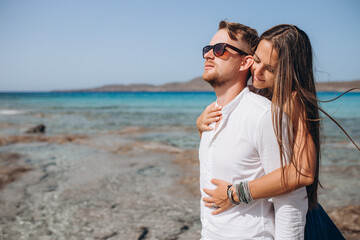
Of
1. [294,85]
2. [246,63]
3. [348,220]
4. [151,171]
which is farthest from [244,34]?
[151,171]

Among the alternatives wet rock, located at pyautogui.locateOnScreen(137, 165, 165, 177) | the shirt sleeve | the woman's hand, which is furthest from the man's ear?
wet rock, located at pyautogui.locateOnScreen(137, 165, 165, 177)

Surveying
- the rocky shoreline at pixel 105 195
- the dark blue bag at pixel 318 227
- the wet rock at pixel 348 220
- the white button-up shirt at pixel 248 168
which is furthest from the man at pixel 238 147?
the wet rock at pixel 348 220

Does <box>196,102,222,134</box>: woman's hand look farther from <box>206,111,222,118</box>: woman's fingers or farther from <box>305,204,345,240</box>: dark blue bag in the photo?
<box>305,204,345,240</box>: dark blue bag

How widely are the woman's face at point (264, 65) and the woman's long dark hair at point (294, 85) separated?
5cm

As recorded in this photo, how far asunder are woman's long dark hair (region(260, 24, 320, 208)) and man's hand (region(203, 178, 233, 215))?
0.43 metres

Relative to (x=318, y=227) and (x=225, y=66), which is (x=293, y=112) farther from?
(x=318, y=227)

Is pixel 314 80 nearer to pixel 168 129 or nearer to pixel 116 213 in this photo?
pixel 116 213

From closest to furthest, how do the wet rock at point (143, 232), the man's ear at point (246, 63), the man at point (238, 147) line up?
1. the man at point (238, 147)
2. the man's ear at point (246, 63)
3. the wet rock at point (143, 232)

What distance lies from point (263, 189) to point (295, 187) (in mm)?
186

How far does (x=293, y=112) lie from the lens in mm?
1767

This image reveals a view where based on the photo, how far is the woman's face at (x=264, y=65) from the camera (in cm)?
193

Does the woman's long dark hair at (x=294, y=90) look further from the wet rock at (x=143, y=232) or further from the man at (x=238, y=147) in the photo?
the wet rock at (x=143, y=232)

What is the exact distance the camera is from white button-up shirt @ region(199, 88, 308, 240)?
180 cm

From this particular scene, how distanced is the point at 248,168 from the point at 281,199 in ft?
0.92
